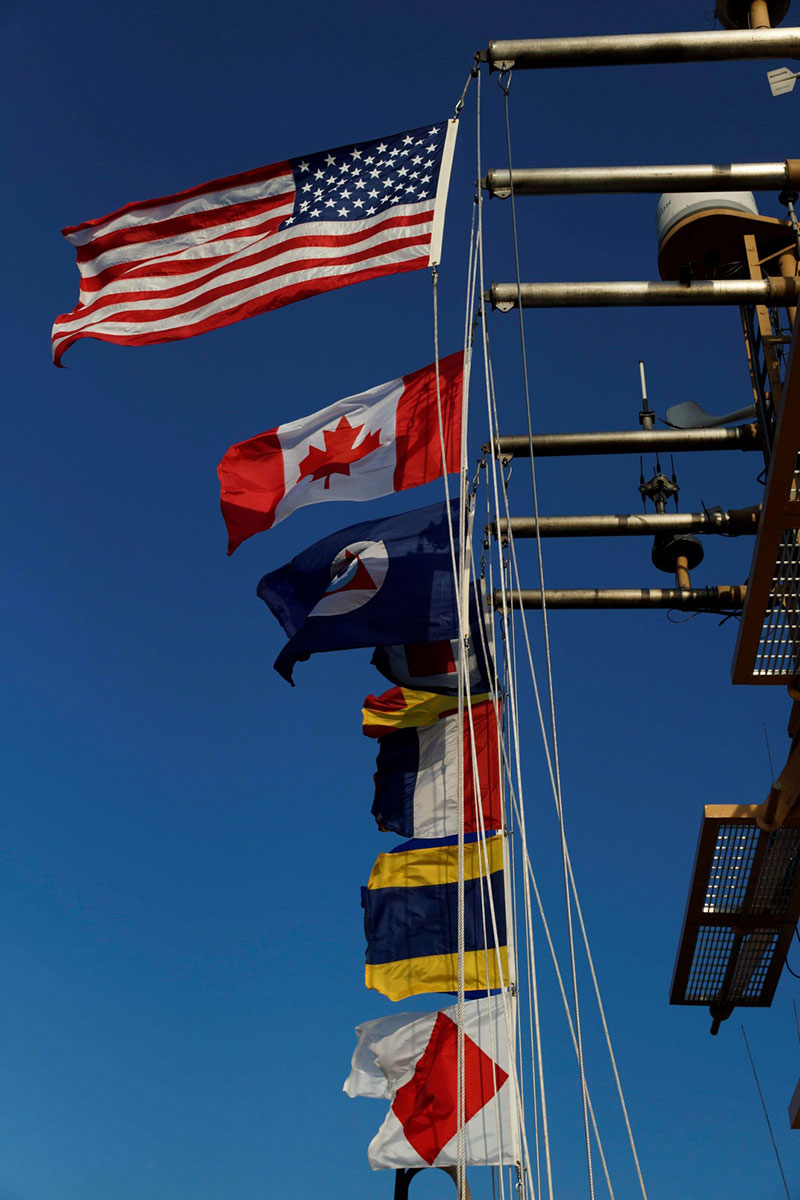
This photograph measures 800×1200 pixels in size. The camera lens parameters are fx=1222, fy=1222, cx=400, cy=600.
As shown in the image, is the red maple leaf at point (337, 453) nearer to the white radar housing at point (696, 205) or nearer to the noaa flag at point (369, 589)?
the noaa flag at point (369, 589)

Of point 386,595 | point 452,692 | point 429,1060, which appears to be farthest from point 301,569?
point 429,1060

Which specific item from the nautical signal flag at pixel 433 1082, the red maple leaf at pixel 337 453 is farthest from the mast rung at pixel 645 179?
the nautical signal flag at pixel 433 1082

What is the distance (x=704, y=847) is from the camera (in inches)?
541

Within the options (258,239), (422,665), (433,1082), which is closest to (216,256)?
(258,239)

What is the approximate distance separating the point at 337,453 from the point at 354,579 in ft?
5.49

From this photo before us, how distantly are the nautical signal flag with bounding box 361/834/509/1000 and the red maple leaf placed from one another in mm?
5421

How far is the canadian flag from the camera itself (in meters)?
14.8

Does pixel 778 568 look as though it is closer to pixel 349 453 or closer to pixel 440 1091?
pixel 349 453

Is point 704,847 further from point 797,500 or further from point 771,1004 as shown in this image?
point 797,500

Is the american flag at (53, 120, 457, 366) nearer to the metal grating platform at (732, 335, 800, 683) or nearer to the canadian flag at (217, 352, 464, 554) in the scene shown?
the canadian flag at (217, 352, 464, 554)

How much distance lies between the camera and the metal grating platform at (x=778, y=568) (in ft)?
29.8

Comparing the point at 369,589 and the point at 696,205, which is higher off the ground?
the point at 696,205

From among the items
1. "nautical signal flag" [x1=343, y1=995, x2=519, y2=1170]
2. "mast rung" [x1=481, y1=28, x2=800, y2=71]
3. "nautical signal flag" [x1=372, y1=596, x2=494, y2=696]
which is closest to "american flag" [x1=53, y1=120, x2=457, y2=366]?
"mast rung" [x1=481, y1=28, x2=800, y2=71]

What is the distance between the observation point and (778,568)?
10188mm
